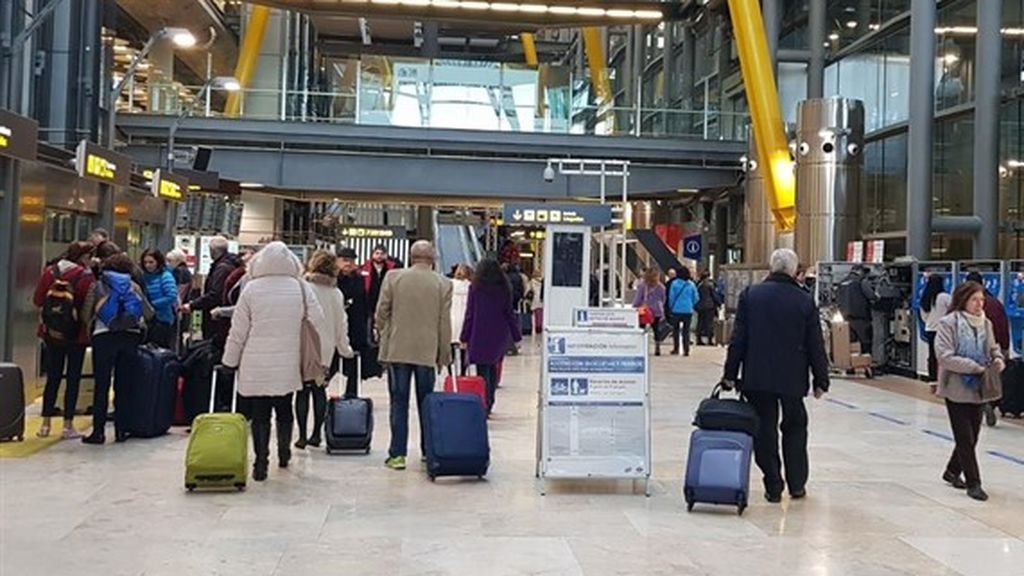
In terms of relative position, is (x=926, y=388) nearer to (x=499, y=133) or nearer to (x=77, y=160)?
(x=77, y=160)

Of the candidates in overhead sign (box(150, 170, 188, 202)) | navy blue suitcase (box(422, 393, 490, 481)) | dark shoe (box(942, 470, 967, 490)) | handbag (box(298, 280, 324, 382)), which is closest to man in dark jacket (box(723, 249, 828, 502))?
dark shoe (box(942, 470, 967, 490))

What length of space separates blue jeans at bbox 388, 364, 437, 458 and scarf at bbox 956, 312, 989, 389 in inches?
153

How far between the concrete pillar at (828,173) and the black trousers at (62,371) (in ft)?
54.1

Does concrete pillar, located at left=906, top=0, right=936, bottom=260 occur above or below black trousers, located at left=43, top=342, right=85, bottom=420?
above

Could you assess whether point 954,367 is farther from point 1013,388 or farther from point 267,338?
point 1013,388

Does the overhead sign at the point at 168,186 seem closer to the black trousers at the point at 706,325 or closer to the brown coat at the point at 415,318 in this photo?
the brown coat at the point at 415,318

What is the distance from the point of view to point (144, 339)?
10.1 meters

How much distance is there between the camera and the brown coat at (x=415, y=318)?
8055 mm

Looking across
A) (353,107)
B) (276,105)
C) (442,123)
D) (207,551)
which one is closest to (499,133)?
(442,123)

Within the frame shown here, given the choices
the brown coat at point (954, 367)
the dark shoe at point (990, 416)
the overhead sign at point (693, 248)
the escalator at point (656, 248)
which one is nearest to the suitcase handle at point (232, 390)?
the brown coat at point (954, 367)

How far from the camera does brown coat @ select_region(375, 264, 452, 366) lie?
8.05m

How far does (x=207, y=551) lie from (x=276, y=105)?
22.7 m

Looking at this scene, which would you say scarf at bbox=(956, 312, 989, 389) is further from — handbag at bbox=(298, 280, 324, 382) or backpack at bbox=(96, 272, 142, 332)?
backpack at bbox=(96, 272, 142, 332)

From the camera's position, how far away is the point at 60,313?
28.9ft
